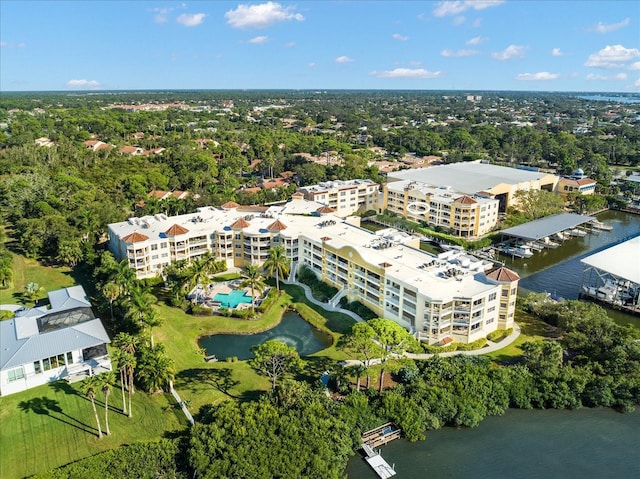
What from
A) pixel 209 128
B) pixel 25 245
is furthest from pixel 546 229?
pixel 209 128

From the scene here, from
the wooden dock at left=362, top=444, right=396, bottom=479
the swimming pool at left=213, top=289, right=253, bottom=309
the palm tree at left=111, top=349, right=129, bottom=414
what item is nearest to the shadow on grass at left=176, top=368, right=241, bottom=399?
the palm tree at left=111, top=349, right=129, bottom=414

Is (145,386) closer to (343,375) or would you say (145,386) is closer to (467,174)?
(343,375)

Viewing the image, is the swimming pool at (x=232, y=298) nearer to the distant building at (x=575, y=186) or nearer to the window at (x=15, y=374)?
the window at (x=15, y=374)

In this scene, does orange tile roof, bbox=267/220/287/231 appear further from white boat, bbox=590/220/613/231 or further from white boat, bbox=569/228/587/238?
white boat, bbox=590/220/613/231

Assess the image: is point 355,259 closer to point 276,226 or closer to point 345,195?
point 276,226

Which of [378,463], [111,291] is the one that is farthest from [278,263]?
[378,463]

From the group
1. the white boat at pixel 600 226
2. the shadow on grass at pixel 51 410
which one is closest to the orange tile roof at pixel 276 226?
the shadow on grass at pixel 51 410

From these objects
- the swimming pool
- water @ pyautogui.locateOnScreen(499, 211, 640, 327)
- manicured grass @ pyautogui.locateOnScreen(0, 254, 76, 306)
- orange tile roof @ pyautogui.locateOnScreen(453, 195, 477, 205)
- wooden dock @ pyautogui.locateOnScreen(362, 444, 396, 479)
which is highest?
orange tile roof @ pyautogui.locateOnScreen(453, 195, 477, 205)
